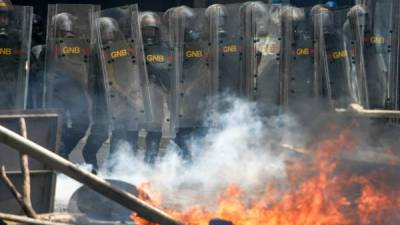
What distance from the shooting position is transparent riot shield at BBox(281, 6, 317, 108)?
8.72 metres

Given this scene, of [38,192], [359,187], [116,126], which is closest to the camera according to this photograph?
[38,192]

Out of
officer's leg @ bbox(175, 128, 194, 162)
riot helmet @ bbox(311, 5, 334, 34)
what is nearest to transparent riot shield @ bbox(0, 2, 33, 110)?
officer's leg @ bbox(175, 128, 194, 162)

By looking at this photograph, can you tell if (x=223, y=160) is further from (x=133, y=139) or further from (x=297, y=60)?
(x=297, y=60)

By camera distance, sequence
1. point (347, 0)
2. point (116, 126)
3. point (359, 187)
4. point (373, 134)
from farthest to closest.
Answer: point (347, 0)
point (116, 126)
point (373, 134)
point (359, 187)

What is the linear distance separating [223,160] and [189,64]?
1612 millimetres

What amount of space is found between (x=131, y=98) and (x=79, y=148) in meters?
1.08

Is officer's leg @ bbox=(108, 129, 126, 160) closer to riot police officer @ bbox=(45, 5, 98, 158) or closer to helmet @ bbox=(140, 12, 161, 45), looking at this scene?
riot police officer @ bbox=(45, 5, 98, 158)

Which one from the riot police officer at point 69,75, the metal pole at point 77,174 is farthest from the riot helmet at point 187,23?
the metal pole at point 77,174

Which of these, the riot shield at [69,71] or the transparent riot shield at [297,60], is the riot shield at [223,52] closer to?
the transparent riot shield at [297,60]

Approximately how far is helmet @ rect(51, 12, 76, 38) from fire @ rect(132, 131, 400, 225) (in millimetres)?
3131

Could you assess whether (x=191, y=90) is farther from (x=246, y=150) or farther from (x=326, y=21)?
(x=326, y=21)

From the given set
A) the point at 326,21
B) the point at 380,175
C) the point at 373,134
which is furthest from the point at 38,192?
the point at 326,21

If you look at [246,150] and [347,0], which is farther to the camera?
[347,0]

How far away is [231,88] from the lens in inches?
347
